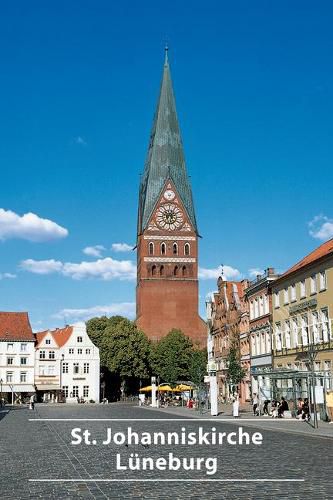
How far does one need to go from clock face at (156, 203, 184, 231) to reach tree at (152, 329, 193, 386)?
2728cm

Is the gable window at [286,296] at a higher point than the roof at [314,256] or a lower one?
lower

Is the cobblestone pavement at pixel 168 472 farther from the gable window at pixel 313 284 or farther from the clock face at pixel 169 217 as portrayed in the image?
the clock face at pixel 169 217

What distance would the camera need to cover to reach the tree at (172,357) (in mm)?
107688

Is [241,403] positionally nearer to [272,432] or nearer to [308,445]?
[272,432]

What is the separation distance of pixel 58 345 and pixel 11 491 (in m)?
98.0

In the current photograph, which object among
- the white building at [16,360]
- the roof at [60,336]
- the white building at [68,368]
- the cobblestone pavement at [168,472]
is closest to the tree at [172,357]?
the white building at [68,368]

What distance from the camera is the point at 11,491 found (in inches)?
545

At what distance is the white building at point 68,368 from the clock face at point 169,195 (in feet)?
115

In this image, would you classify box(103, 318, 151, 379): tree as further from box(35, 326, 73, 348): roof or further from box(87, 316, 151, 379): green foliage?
box(35, 326, 73, 348): roof

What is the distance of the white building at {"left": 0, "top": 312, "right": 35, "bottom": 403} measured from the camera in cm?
10381

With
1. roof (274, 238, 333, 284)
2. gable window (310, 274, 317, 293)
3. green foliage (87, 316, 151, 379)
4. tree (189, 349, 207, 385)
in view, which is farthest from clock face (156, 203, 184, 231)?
gable window (310, 274, 317, 293)

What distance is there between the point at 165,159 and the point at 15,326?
152 feet

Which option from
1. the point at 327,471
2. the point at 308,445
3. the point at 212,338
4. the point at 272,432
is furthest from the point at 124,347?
the point at 327,471

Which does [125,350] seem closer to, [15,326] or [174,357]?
[174,357]
